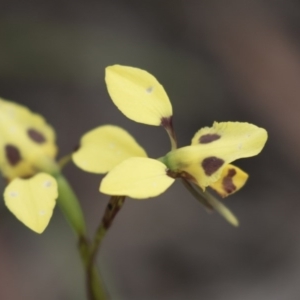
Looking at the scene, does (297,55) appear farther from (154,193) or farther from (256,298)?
(154,193)

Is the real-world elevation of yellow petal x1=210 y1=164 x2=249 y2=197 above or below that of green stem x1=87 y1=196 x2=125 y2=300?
above

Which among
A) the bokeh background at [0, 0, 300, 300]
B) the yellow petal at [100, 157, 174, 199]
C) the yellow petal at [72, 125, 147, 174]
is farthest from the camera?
the bokeh background at [0, 0, 300, 300]

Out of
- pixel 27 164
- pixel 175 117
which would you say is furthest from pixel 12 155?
pixel 175 117

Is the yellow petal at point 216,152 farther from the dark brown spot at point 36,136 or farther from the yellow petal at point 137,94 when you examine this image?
the dark brown spot at point 36,136

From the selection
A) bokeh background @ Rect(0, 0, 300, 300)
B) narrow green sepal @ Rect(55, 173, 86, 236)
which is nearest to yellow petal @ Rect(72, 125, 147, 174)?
narrow green sepal @ Rect(55, 173, 86, 236)

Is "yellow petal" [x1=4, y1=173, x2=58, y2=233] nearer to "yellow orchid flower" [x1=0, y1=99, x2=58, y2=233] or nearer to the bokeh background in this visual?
"yellow orchid flower" [x1=0, y1=99, x2=58, y2=233]

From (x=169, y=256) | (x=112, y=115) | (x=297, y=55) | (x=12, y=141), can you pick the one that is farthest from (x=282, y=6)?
(x=12, y=141)

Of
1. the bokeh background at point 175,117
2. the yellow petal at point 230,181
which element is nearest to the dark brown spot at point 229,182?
the yellow petal at point 230,181
